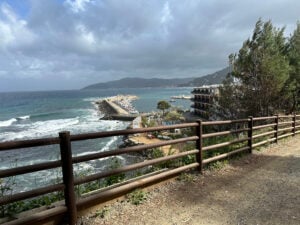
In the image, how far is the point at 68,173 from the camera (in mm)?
3592

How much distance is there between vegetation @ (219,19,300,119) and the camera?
54.2ft

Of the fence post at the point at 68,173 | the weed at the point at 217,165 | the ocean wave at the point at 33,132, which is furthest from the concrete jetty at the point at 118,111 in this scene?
the fence post at the point at 68,173

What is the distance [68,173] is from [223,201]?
271 cm

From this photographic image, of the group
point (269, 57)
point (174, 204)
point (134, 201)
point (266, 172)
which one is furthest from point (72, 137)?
point (269, 57)

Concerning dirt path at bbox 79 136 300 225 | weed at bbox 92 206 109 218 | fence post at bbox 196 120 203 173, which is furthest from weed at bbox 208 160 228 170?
weed at bbox 92 206 109 218

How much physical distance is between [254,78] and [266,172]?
40.2ft

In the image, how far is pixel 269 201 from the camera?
4672mm

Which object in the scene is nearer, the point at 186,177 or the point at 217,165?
the point at 186,177

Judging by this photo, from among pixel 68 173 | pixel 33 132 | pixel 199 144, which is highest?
pixel 68 173

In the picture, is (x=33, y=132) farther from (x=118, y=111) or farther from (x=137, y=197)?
(x=137, y=197)

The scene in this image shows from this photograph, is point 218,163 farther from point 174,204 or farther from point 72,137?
point 72,137

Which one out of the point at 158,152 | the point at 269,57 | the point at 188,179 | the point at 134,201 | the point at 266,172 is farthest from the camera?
the point at 269,57

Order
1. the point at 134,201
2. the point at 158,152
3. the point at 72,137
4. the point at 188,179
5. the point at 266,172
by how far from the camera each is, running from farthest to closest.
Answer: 1. the point at 158,152
2. the point at 266,172
3. the point at 188,179
4. the point at 134,201
5. the point at 72,137

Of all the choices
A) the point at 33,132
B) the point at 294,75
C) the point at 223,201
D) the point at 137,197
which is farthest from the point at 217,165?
the point at 33,132
